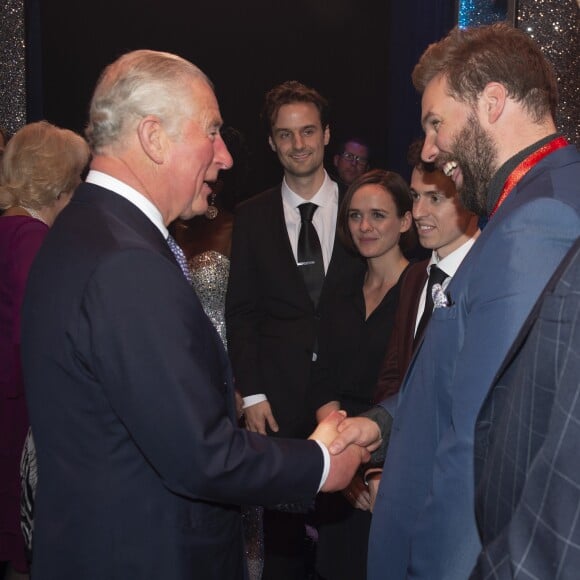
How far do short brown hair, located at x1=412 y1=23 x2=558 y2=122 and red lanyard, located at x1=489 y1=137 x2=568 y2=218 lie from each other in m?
0.07

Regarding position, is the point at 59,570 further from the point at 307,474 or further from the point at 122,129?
the point at 122,129

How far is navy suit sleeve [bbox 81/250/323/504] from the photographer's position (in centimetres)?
139

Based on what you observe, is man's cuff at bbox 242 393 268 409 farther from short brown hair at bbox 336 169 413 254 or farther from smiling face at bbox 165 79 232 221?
smiling face at bbox 165 79 232 221

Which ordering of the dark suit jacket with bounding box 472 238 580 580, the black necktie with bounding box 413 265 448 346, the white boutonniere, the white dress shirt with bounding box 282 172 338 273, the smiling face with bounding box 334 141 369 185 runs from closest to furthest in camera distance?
the dark suit jacket with bounding box 472 238 580 580 < the white boutonniere < the black necktie with bounding box 413 265 448 346 < the white dress shirt with bounding box 282 172 338 273 < the smiling face with bounding box 334 141 369 185

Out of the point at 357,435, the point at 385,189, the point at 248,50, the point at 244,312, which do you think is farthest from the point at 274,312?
the point at 248,50

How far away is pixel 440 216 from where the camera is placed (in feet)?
8.95

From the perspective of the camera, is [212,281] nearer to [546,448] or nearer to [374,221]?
[374,221]

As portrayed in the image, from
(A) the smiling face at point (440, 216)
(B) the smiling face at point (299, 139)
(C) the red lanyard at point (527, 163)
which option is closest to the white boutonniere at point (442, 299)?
(C) the red lanyard at point (527, 163)

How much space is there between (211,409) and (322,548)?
1637 mm

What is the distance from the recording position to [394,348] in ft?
8.71

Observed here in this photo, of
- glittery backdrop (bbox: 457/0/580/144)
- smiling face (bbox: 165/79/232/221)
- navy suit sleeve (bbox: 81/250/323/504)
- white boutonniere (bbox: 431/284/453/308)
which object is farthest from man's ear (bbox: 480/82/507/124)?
glittery backdrop (bbox: 457/0/580/144)

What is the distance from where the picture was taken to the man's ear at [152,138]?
1609mm

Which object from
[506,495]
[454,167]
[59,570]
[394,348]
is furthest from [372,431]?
[506,495]

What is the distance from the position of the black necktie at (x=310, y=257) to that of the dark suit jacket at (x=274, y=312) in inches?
1.5
